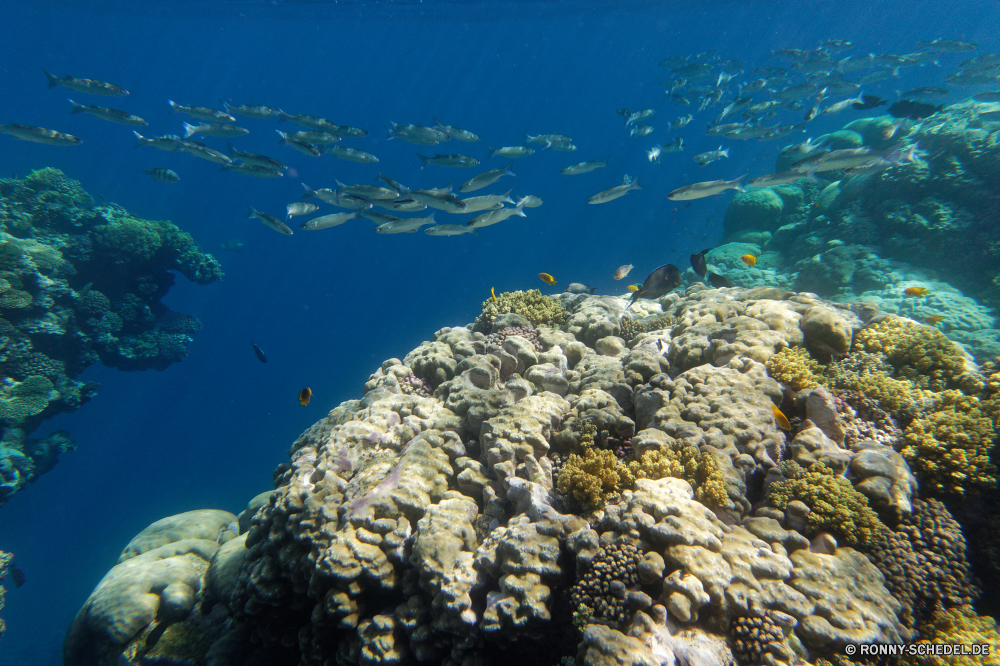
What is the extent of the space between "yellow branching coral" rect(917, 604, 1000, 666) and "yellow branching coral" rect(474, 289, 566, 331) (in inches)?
194

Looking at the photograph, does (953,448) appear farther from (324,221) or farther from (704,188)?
(324,221)

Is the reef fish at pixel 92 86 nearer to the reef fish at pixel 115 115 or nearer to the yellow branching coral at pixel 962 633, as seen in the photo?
the reef fish at pixel 115 115

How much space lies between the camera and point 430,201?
299 inches

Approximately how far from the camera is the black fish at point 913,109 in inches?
450

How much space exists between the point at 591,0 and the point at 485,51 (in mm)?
25606

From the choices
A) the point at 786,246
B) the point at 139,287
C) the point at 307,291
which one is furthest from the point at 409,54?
the point at 786,246

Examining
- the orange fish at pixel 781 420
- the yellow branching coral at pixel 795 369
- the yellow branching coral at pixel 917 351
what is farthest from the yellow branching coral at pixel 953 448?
the orange fish at pixel 781 420

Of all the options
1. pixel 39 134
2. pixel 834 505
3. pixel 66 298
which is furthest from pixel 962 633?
pixel 66 298

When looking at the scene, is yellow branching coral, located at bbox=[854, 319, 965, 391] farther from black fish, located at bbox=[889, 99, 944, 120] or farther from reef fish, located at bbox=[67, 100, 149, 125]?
reef fish, located at bbox=[67, 100, 149, 125]

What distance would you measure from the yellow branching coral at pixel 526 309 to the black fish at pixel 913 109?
1297cm

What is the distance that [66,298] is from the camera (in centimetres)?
1275

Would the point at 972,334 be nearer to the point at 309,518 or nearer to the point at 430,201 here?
the point at 430,201

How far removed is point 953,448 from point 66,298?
20.1 m

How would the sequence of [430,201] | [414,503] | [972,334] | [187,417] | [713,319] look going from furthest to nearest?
[187,417] < [972,334] < [430,201] < [713,319] < [414,503]
